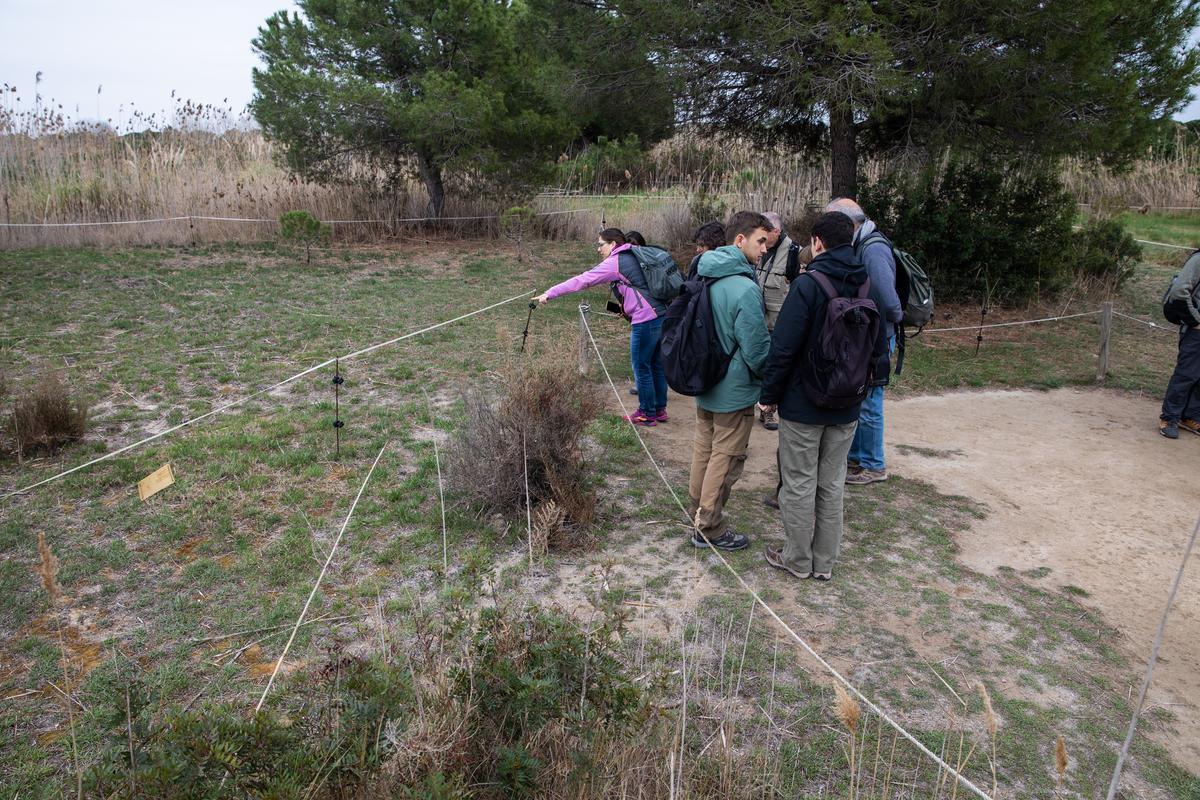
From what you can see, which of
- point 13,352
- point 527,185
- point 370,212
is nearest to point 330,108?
point 370,212

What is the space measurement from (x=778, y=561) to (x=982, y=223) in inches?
319

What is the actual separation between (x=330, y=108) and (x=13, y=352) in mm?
7100

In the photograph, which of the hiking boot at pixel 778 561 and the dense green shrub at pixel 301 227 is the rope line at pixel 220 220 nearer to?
the dense green shrub at pixel 301 227

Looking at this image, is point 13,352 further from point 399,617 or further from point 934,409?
point 934,409

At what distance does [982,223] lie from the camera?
10.7 m

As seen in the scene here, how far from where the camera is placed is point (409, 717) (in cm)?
242

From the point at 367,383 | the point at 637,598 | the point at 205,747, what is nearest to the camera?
the point at 205,747

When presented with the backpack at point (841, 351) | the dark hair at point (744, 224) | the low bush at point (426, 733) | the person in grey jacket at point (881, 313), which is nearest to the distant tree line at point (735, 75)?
the person in grey jacket at point (881, 313)

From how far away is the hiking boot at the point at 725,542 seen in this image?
15.1 feet

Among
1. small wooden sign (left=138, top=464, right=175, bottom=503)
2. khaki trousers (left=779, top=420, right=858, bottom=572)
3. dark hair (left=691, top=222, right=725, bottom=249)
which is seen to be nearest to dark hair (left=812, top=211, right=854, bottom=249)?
khaki trousers (left=779, top=420, right=858, bottom=572)

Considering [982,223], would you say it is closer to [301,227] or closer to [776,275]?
[776,275]

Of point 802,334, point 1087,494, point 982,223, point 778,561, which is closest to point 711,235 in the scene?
point 802,334

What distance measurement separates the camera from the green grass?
3.21 metres

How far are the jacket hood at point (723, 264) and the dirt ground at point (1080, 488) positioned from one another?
1890mm
